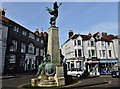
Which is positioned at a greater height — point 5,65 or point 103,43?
point 103,43

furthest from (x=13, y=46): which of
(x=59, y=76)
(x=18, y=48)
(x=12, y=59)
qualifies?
(x=59, y=76)

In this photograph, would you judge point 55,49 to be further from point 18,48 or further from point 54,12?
point 18,48

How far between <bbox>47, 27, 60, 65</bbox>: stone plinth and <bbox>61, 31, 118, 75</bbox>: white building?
1071 inches

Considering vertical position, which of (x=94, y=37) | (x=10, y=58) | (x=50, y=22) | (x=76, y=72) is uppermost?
(x=94, y=37)

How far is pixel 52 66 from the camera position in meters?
15.6

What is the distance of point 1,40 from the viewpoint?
3525 centimetres

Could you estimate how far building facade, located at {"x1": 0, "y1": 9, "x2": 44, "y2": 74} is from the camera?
36.3 meters

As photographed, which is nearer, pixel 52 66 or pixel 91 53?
pixel 52 66

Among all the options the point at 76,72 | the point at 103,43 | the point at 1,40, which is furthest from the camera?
the point at 103,43

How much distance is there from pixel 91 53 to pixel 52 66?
30.0 m

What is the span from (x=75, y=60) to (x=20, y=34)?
13.9 metres

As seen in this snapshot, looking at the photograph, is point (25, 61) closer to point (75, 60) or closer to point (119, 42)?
point (75, 60)

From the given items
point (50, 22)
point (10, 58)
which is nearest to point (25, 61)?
point (10, 58)

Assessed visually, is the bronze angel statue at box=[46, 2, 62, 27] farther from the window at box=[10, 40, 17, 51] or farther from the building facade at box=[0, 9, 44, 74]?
the window at box=[10, 40, 17, 51]
